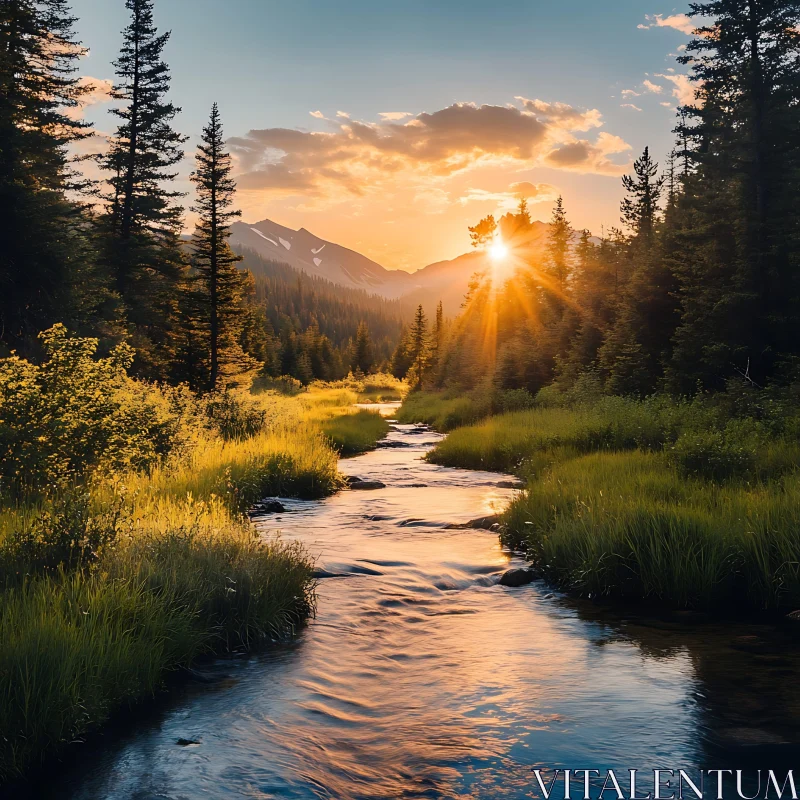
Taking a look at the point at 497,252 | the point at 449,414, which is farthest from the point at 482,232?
the point at 449,414

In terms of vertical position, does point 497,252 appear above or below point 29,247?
above

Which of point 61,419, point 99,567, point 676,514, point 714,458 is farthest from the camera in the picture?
point 714,458

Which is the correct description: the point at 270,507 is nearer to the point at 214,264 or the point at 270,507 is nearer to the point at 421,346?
the point at 214,264

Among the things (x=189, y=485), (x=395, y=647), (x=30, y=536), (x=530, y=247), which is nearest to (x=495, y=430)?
(x=189, y=485)

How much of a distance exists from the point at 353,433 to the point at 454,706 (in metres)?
22.8

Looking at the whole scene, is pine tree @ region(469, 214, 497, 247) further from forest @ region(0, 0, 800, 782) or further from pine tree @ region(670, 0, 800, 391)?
pine tree @ region(670, 0, 800, 391)

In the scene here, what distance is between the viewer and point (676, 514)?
344 inches

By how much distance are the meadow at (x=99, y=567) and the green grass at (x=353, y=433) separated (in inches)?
501

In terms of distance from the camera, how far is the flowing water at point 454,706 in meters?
4.50

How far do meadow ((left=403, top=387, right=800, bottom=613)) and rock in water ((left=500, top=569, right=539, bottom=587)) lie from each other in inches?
11.6

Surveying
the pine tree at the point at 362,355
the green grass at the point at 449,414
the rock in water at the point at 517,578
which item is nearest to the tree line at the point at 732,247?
the green grass at the point at 449,414

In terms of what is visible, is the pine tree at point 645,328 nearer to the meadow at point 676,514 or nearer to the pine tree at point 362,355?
the meadow at point 676,514

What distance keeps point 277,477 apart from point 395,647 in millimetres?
9912

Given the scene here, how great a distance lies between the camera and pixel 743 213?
22.2m
